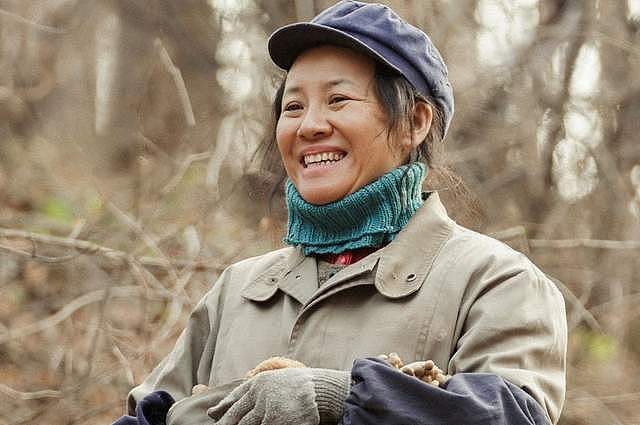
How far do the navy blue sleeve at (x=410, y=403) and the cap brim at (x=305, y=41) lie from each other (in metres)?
0.76

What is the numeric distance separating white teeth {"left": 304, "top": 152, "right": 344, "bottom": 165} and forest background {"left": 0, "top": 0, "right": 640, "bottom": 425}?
3.47m

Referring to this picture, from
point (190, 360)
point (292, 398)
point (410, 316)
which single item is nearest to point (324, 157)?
point (410, 316)

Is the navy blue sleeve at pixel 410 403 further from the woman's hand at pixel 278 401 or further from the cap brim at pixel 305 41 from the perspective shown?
the cap brim at pixel 305 41

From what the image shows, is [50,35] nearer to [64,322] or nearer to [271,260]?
[64,322]

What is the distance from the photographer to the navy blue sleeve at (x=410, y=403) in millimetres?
2225

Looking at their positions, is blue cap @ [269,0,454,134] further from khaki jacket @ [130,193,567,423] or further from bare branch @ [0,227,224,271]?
bare branch @ [0,227,224,271]

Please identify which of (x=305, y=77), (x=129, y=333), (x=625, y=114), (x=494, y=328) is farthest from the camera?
(x=625, y=114)

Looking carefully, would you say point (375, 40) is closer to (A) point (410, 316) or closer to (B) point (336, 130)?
(B) point (336, 130)

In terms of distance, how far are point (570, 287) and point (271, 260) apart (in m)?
3.87

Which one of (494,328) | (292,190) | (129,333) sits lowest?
(129,333)

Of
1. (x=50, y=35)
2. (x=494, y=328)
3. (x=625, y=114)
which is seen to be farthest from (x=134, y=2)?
(x=494, y=328)

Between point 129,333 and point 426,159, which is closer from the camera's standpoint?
point 426,159

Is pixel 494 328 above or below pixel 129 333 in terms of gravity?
above

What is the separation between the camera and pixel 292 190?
2.85 meters
